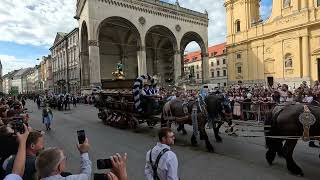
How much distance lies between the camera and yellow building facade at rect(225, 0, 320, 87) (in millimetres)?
41094

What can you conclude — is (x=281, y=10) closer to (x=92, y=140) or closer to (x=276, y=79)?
(x=276, y=79)

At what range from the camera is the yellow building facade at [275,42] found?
4109 cm

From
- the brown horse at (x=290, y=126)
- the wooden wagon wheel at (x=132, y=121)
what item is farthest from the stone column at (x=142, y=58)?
the brown horse at (x=290, y=126)

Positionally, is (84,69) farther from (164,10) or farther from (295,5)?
(295,5)

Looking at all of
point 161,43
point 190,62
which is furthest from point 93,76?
point 190,62

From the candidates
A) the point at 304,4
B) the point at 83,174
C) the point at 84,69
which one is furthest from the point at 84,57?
the point at 83,174

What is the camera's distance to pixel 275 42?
1810 inches

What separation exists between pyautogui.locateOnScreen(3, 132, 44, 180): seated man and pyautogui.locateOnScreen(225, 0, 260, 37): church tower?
165ft

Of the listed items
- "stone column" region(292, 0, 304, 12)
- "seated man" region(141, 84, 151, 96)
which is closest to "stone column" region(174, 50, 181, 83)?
"stone column" region(292, 0, 304, 12)

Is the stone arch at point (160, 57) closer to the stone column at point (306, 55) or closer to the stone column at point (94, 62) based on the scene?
the stone column at point (94, 62)

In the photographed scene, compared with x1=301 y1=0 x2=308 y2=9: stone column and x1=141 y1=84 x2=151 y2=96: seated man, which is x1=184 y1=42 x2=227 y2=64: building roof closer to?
x1=301 y1=0 x2=308 y2=9: stone column

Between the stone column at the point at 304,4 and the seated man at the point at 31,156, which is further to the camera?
the stone column at the point at 304,4

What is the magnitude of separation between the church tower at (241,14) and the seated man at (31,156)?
50.4 meters

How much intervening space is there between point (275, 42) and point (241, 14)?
8525mm
